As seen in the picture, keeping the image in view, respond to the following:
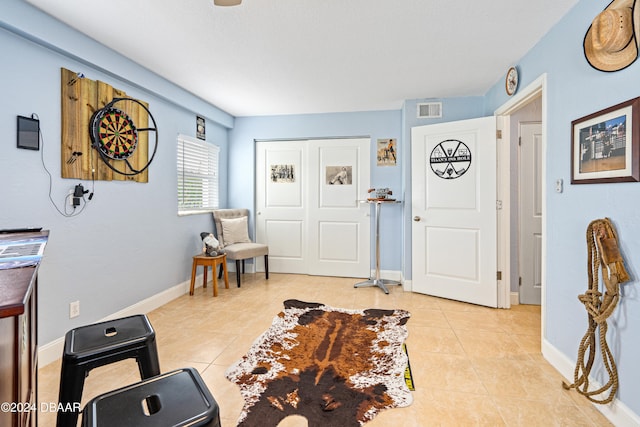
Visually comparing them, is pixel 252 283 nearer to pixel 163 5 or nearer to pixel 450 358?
pixel 450 358

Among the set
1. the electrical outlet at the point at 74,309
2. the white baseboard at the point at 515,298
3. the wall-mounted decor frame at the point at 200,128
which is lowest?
the white baseboard at the point at 515,298

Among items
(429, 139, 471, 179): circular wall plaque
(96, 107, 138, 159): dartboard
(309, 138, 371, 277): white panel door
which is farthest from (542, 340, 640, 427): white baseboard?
(96, 107, 138, 159): dartboard

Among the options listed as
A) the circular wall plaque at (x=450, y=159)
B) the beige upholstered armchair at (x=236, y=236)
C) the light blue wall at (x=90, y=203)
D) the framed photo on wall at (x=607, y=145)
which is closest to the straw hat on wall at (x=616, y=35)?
the framed photo on wall at (x=607, y=145)

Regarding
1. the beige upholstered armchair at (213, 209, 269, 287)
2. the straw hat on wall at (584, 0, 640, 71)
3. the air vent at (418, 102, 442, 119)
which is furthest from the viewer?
the beige upholstered armchair at (213, 209, 269, 287)

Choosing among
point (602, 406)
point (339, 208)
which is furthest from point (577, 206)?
point (339, 208)

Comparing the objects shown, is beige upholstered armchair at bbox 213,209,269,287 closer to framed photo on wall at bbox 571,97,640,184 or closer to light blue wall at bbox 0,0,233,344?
light blue wall at bbox 0,0,233,344

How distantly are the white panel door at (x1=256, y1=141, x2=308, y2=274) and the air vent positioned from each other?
5.64 feet

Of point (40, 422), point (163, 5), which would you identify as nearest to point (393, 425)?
point (40, 422)

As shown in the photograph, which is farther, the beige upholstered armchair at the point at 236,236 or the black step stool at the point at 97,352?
Result: the beige upholstered armchair at the point at 236,236

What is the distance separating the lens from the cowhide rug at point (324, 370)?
1.67 metres

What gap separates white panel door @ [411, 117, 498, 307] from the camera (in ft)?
11.0

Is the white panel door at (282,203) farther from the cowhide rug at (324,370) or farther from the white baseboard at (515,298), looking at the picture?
the white baseboard at (515,298)

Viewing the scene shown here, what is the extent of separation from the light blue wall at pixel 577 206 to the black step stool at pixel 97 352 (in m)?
2.27

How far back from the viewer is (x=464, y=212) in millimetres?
3490
